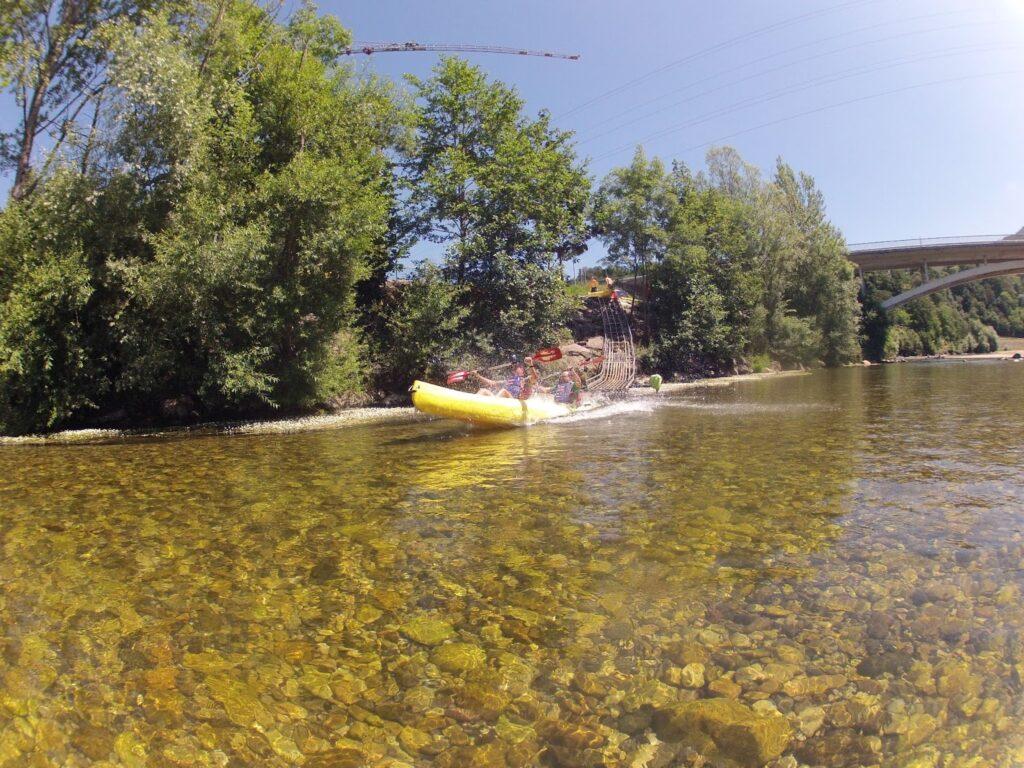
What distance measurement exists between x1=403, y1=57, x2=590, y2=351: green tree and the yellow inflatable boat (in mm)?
9237

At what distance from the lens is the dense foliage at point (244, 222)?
14.6 m

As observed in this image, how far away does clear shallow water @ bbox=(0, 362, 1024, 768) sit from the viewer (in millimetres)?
2838

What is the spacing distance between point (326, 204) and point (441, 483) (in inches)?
459

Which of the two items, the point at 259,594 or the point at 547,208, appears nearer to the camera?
the point at 259,594

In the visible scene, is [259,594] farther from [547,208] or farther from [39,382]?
[547,208]

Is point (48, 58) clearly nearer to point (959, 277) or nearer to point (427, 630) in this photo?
point (427, 630)

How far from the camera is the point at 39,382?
1419 cm

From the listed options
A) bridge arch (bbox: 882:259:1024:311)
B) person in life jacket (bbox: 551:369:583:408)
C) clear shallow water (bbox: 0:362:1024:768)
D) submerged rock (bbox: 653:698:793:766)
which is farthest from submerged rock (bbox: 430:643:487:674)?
bridge arch (bbox: 882:259:1024:311)

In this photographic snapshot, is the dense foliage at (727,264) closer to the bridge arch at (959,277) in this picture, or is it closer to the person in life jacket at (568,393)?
the person in life jacket at (568,393)

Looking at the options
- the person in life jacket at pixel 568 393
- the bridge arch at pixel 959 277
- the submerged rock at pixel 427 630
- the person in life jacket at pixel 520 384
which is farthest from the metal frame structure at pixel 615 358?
the bridge arch at pixel 959 277

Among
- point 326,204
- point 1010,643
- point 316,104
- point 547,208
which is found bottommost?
point 1010,643

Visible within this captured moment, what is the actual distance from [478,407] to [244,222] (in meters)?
9.54

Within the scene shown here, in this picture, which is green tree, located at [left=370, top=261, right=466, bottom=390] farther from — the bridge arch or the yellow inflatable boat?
the bridge arch

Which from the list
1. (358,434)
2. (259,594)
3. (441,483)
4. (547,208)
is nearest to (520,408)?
(358,434)
